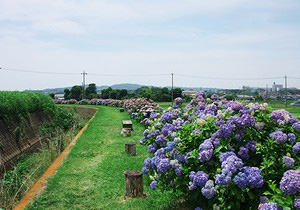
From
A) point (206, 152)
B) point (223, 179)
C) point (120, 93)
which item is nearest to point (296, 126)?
point (206, 152)

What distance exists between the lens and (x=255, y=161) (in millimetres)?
4148

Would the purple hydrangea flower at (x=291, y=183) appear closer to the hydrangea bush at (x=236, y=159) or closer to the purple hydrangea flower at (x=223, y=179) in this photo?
the hydrangea bush at (x=236, y=159)

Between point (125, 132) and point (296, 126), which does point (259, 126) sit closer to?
point (296, 126)

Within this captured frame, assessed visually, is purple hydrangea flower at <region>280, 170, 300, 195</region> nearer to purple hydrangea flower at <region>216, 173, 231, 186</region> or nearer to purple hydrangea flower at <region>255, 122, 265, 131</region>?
purple hydrangea flower at <region>216, 173, 231, 186</region>

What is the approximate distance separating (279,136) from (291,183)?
1.03m

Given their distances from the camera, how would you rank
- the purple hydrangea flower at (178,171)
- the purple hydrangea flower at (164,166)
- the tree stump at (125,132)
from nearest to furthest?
1. the purple hydrangea flower at (178,171)
2. the purple hydrangea flower at (164,166)
3. the tree stump at (125,132)

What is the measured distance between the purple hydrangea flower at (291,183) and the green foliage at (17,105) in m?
12.1

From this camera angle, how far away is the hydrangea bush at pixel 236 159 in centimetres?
364

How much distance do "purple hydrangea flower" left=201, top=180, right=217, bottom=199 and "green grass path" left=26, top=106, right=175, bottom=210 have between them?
4.66ft

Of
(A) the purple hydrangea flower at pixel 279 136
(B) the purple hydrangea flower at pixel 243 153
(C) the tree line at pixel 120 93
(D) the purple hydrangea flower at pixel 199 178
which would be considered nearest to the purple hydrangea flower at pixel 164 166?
(D) the purple hydrangea flower at pixel 199 178

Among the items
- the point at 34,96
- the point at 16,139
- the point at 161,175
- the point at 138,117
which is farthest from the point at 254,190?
the point at 34,96

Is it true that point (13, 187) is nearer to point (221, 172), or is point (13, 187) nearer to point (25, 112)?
point (221, 172)

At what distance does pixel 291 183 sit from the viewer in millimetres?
2996

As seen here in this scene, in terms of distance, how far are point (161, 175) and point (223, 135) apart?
107 centimetres
